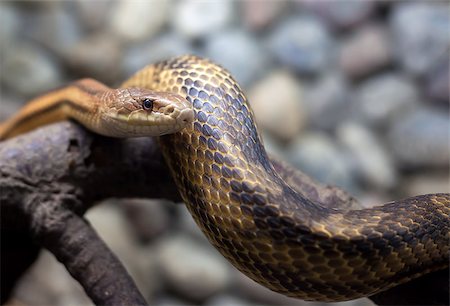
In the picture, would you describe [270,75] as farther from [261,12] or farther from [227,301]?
[227,301]

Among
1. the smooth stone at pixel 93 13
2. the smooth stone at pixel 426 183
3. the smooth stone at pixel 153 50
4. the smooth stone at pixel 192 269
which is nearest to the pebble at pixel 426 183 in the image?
the smooth stone at pixel 426 183

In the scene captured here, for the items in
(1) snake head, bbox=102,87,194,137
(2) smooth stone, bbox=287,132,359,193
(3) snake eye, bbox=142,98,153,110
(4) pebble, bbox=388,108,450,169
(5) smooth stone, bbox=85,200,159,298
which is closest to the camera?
(1) snake head, bbox=102,87,194,137

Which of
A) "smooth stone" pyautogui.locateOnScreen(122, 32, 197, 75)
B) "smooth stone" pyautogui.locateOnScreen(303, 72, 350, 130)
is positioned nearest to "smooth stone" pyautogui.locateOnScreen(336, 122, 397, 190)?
"smooth stone" pyautogui.locateOnScreen(303, 72, 350, 130)

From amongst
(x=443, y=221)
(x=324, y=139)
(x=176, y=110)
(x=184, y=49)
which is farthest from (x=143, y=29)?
(x=443, y=221)

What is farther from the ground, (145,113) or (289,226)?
(145,113)

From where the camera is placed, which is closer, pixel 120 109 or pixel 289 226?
pixel 289 226

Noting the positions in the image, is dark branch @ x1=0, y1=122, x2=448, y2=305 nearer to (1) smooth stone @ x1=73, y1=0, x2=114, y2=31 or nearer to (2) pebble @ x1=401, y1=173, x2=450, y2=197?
(2) pebble @ x1=401, y1=173, x2=450, y2=197

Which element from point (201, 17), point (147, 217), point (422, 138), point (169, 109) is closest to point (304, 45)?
point (201, 17)
